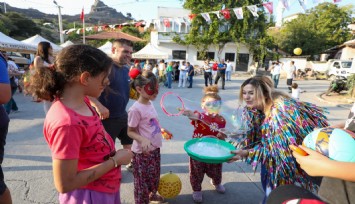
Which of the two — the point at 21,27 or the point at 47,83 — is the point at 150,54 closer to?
the point at 47,83

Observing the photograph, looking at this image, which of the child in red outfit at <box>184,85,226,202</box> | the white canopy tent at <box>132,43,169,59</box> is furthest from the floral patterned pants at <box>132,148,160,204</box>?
the white canopy tent at <box>132,43,169,59</box>

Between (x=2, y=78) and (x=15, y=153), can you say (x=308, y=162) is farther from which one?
(x=15, y=153)

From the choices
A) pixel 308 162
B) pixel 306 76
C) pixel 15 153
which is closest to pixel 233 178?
pixel 308 162

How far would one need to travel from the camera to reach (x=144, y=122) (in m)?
2.39

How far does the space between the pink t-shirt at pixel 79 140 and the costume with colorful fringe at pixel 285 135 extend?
51.1 inches

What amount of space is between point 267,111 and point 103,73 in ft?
4.84

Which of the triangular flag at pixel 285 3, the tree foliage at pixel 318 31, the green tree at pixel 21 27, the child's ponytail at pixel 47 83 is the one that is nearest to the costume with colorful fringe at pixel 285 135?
the child's ponytail at pixel 47 83

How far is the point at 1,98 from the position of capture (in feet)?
5.47

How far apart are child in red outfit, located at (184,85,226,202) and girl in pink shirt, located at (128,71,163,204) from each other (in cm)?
49

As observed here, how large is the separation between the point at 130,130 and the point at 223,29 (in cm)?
2441

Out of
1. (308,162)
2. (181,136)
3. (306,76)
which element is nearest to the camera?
(308,162)

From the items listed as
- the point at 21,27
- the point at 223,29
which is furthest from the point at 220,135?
the point at 21,27

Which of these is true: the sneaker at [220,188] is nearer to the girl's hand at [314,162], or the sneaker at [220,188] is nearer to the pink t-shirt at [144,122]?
the pink t-shirt at [144,122]

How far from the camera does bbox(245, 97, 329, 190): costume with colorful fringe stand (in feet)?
5.88
